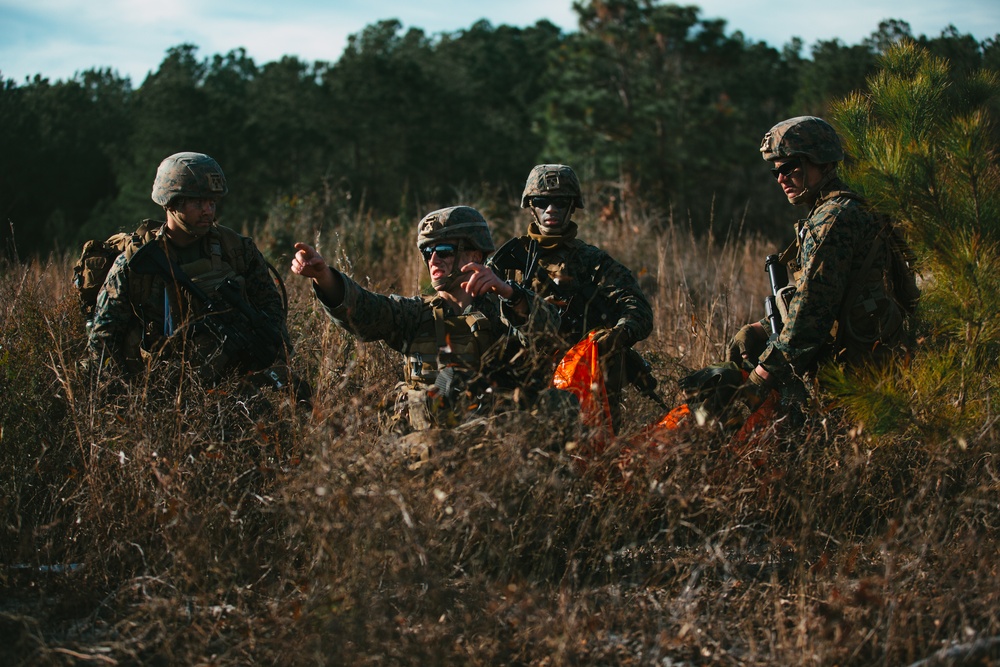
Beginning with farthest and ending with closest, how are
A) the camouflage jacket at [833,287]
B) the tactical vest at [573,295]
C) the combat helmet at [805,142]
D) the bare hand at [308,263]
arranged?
1. the tactical vest at [573,295]
2. the combat helmet at [805,142]
3. the camouflage jacket at [833,287]
4. the bare hand at [308,263]

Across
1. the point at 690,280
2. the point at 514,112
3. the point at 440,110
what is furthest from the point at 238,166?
the point at 690,280

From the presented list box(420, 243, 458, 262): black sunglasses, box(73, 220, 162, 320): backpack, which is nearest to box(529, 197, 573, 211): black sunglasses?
box(420, 243, 458, 262): black sunglasses

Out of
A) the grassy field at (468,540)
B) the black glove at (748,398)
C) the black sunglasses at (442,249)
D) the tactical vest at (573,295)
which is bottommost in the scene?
the grassy field at (468,540)

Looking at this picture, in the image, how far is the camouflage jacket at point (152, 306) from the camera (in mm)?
4559

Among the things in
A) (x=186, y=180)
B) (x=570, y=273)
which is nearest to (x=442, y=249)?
(x=570, y=273)

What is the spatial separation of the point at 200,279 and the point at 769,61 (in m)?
34.3

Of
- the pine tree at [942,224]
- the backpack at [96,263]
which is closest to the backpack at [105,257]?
the backpack at [96,263]

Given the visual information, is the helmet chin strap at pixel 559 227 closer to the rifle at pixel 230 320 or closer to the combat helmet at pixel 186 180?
the rifle at pixel 230 320

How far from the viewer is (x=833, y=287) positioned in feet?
13.1

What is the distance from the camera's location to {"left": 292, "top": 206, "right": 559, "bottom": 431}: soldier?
372cm

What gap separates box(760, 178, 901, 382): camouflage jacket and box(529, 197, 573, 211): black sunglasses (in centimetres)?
114

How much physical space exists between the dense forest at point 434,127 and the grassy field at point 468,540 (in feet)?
59.5

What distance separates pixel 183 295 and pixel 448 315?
4.91ft

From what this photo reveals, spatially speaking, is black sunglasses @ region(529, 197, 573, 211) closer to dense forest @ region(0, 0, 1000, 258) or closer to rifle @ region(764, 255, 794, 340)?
rifle @ region(764, 255, 794, 340)
